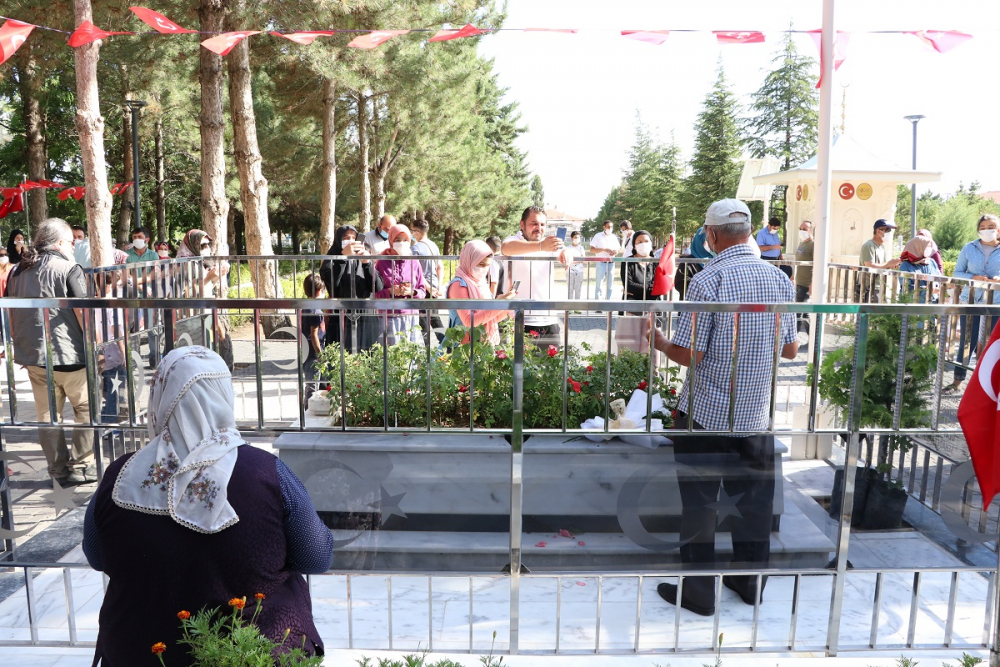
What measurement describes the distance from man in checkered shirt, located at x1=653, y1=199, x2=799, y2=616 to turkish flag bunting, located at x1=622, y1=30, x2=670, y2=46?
540 cm

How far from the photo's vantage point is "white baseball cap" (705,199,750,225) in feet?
12.0

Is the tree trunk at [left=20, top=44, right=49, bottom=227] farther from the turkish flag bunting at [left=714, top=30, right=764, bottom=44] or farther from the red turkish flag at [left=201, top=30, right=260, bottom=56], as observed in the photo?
the turkish flag bunting at [left=714, top=30, right=764, bottom=44]

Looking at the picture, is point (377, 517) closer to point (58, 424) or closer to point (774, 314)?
point (58, 424)

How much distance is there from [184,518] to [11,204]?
105ft

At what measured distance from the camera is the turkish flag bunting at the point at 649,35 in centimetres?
840

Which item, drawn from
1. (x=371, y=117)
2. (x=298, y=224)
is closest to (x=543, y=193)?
(x=298, y=224)

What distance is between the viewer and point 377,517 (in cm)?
346

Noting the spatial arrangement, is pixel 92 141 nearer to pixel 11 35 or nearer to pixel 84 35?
pixel 84 35

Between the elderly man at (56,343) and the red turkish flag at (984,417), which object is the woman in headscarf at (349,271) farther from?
the red turkish flag at (984,417)

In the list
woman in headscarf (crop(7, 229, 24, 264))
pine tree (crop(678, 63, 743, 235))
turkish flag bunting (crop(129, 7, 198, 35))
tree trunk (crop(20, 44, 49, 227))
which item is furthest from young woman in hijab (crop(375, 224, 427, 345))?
pine tree (crop(678, 63, 743, 235))

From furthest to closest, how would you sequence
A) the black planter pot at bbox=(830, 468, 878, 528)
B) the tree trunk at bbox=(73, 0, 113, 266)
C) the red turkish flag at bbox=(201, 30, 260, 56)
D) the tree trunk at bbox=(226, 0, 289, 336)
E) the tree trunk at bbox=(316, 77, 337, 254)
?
the tree trunk at bbox=(316, 77, 337, 254)
the tree trunk at bbox=(226, 0, 289, 336)
the tree trunk at bbox=(73, 0, 113, 266)
the red turkish flag at bbox=(201, 30, 260, 56)
the black planter pot at bbox=(830, 468, 878, 528)

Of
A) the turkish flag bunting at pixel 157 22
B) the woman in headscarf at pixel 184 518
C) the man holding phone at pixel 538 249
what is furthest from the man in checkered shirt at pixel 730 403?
the turkish flag bunting at pixel 157 22

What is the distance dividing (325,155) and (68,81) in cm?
1342

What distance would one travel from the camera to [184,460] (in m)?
2.11
